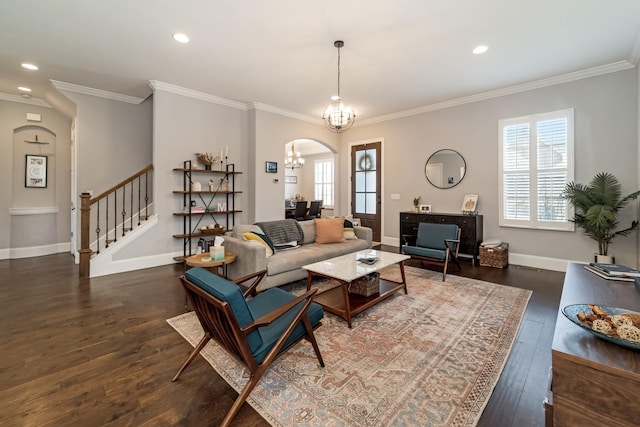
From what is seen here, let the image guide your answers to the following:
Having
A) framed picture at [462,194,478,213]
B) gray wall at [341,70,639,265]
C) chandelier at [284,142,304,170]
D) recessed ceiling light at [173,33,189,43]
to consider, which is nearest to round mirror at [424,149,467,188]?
gray wall at [341,70,639,265]

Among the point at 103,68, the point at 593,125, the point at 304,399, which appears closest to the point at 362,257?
the point at 304,399

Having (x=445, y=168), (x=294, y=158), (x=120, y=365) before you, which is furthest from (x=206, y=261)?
(x=294, y=158)

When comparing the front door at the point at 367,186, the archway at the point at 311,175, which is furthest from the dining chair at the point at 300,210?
the archway at the point at 311,175

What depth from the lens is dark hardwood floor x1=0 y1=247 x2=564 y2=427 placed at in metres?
1.60

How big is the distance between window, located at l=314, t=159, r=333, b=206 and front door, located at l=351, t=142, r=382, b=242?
312 centimetres

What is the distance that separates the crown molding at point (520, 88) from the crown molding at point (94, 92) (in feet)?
17.3

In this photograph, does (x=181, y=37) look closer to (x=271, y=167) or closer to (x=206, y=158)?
(x=206, y=158)

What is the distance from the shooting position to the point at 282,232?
13.6 ft

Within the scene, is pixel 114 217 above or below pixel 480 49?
below

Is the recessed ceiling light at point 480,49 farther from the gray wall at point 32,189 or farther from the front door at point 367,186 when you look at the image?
the gray wall at point 32,189

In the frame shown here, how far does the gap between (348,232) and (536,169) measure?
3.31m

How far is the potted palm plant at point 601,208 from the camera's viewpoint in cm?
384

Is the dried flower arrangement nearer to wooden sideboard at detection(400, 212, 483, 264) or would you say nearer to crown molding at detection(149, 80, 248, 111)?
crown molding at detection(149, 80, 248, 111)

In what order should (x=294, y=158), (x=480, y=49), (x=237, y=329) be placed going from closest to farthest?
(x=237, y=329), (x=480, y=49), (x=294, y=158)
